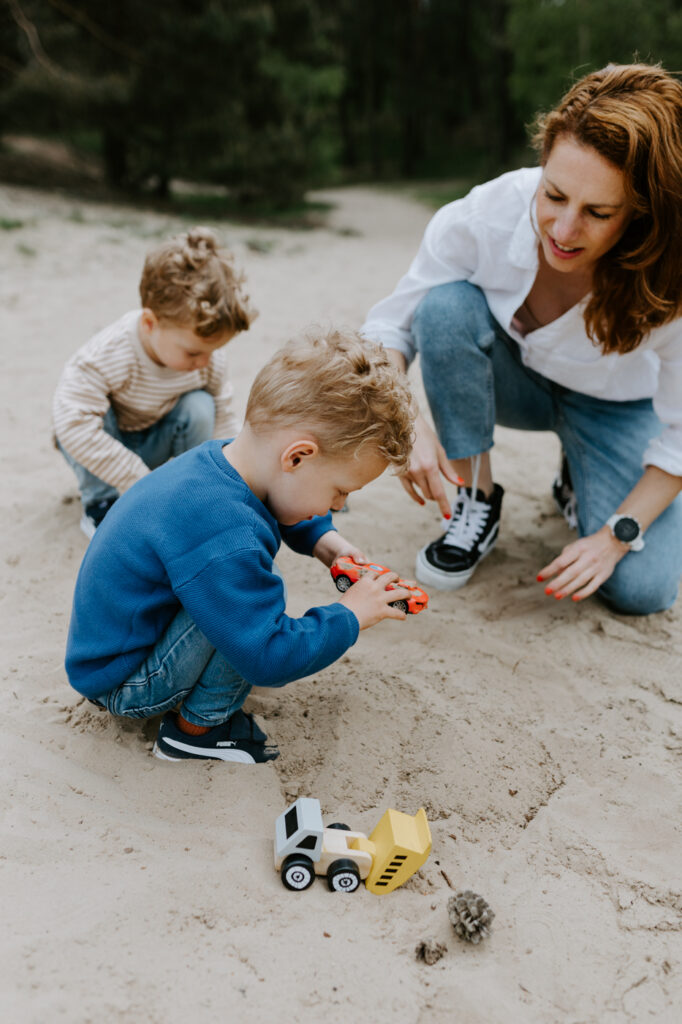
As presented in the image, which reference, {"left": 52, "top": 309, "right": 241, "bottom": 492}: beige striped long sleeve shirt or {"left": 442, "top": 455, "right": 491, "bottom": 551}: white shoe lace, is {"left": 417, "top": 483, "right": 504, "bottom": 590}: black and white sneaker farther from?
{"left": 52, "top": 309, "right": 241, "bottom": 492}: beige striped long sleeve shirt

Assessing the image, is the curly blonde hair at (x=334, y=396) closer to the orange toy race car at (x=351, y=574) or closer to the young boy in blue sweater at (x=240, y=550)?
the young boy in blue sweater at (x=240, y=550)

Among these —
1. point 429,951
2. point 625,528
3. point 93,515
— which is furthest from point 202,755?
point 625,528

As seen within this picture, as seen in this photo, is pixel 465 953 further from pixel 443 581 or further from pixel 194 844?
pixel 443 581

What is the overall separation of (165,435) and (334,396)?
145 cm

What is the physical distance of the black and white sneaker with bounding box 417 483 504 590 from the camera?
2.59m

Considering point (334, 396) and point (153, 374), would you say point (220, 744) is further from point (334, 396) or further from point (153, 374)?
point (153, 374)

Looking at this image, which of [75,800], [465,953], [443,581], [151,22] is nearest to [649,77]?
[443,581]

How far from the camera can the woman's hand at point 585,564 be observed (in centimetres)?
222

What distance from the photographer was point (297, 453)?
5.20ft

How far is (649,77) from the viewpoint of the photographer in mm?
1984

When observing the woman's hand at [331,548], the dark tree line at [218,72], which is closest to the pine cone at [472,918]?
the woman's hand at [331,548]

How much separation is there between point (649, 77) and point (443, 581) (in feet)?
4.93

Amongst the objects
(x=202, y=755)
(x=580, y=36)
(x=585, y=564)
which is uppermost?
(x=580, y=36)

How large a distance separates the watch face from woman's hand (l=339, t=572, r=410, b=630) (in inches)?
35.3
